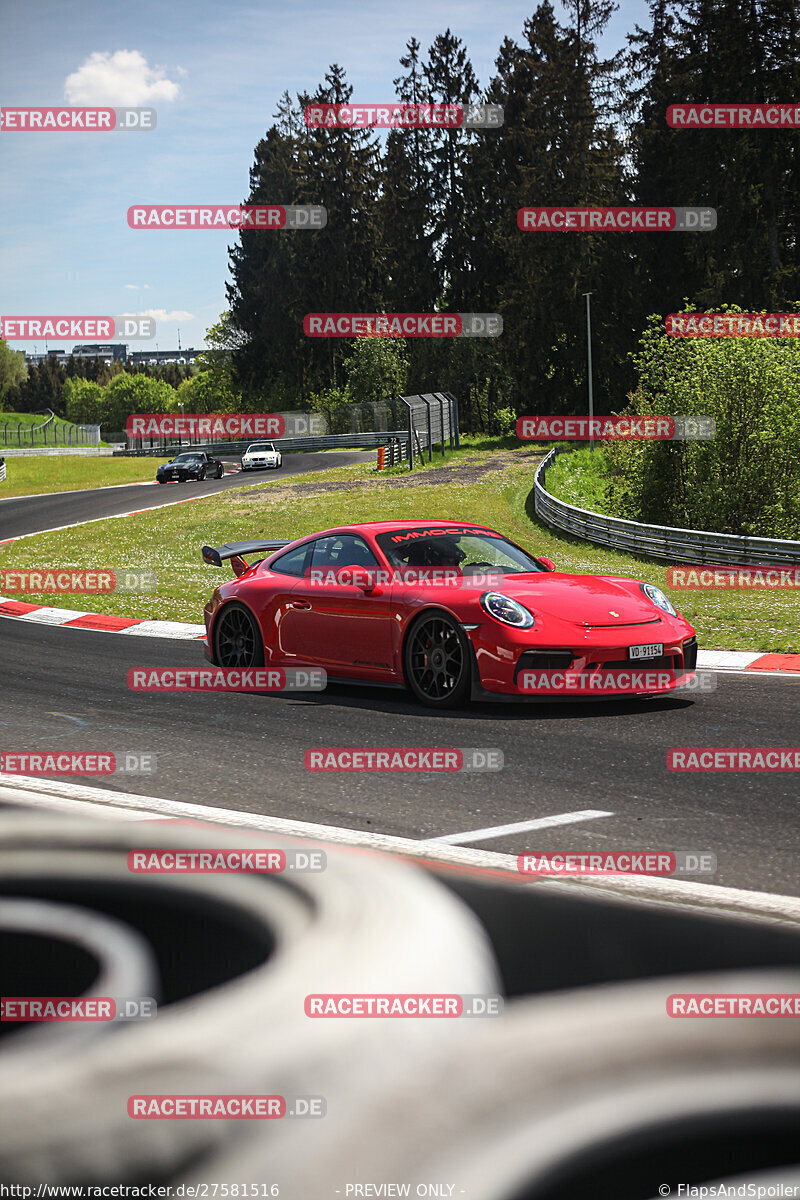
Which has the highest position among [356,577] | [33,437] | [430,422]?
[33,437]

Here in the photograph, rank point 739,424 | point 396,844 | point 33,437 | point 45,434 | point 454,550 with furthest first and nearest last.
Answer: point 45,434
point 33,437
point 739,424
point 454,550
point 396,844

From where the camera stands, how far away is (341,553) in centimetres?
922

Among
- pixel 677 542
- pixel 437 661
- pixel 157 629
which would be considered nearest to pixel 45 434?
pixel 677 542

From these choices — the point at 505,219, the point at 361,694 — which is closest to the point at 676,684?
the point at 361,694

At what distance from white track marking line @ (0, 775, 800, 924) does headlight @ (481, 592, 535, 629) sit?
281 cm

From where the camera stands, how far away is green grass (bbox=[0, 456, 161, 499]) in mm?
46688

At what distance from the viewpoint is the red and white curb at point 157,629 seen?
10.2 m

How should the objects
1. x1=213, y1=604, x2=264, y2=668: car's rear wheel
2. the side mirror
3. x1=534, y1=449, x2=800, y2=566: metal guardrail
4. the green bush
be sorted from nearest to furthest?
the side mirror, x1=213, y1=604, x2=264, y2=668: car's rear wheel, x1=534, y1=449, x2=800, y2=566: metal guardrail, the green bush

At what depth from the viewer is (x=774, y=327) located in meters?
24.9

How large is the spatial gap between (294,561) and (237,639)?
2.82 ft

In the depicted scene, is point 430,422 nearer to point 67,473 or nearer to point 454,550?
point 67,473

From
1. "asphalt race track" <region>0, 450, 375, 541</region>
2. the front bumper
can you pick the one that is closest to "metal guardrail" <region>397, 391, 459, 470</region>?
"asphalt race track" <region>0, 450, 375, 541</region>

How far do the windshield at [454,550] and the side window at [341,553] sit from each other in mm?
144

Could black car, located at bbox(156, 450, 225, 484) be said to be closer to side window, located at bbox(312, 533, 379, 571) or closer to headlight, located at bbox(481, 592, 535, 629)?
side window, located at bbox(312, 533, 379, 571)
